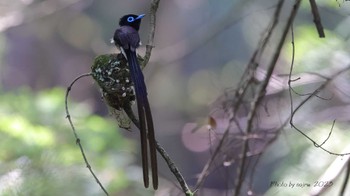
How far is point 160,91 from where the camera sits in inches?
420

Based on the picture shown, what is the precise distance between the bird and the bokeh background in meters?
0.45

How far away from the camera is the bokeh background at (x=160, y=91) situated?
4258 millimetres

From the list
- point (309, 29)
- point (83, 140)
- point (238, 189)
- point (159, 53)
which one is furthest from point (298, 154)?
point (159, 53)

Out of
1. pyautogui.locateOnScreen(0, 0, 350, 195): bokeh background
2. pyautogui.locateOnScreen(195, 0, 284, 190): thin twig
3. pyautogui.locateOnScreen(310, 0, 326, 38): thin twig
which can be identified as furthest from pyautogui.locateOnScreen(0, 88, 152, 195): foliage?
pyautogui.locateOnScreen(310, 0, 326, 38): thin twig

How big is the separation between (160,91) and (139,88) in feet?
26.3

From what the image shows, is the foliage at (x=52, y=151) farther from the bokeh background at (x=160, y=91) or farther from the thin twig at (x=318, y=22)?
the thin twig at (x=318, y=22)

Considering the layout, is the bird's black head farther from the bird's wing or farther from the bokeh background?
the bokeh background

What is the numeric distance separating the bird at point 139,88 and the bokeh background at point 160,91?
0.45 meters

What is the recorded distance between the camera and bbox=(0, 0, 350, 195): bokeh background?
14.0 feet

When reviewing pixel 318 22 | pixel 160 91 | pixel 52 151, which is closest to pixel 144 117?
pixel 318 22

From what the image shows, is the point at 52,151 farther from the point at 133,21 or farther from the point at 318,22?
the point at 318,22

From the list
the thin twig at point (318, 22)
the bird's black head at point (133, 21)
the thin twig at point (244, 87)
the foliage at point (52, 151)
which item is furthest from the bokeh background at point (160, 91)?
the bird's black head at point (133, 21)

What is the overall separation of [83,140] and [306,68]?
1.65 meters

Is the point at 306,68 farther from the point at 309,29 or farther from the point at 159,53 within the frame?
the point at 159,53
